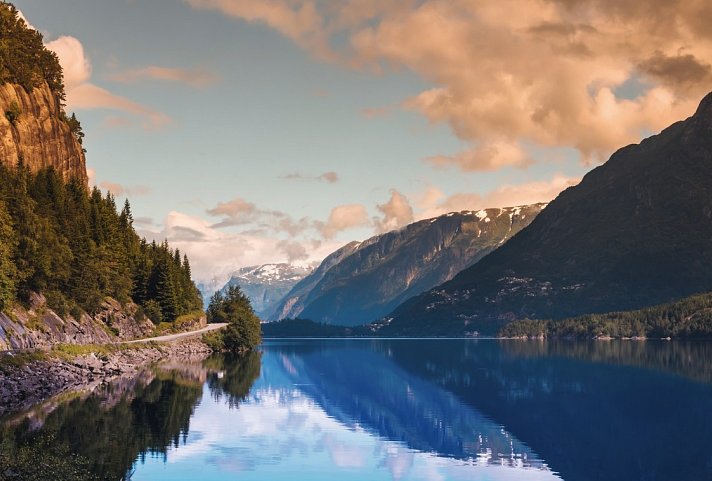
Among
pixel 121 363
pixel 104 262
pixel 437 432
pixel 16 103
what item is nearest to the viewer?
pixel 437 432

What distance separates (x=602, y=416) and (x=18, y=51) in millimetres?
146441

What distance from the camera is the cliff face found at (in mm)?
162500

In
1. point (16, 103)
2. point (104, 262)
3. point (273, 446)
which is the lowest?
point (273, 446)

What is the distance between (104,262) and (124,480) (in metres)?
113

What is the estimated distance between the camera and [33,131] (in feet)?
580

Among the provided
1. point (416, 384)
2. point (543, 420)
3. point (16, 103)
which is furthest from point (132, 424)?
point (16, 103)

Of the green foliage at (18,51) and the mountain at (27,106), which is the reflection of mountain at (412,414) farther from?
the green foliage at (18,51)

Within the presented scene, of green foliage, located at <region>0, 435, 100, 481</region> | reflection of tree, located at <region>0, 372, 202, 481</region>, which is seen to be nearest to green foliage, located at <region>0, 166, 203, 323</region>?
reflection of tree, located at <region>0, 372, 202, 481</region>

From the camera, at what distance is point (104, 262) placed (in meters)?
153

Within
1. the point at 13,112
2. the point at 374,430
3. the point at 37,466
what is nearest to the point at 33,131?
the point at 13,112

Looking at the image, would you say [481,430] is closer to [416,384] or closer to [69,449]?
[69,449]

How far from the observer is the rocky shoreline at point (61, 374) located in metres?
76.4

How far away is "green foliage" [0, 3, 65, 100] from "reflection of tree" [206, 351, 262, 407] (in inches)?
2932

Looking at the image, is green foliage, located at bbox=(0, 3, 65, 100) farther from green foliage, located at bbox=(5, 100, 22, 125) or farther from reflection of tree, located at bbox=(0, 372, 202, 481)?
reflection of tree, located at bbox=(0, 372, 202, 481)
